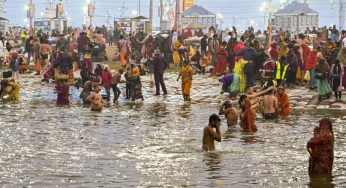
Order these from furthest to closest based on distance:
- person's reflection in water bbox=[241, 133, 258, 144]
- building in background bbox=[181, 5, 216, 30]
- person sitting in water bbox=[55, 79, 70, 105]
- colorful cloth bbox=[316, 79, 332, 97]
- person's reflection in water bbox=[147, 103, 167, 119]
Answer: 1. building in background bbox=[181, 5, 216, 30]
2. colorful cloth bbox=[316, 79, 332, 97]
3. person sitting in water bbox=[55, 79, 70, 105]
4. person's reflection in water bbox=[147, 103, 167, 119]
5. person's reflection in water bbox=[241, 133, 258, 144]

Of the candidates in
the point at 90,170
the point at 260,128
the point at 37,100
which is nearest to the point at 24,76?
the point at 37,100

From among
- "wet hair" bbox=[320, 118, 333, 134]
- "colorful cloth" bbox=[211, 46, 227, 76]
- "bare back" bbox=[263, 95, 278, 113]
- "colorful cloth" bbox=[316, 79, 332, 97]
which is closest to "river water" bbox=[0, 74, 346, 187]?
"bare back" bbox=[263, 95, 278, 113]

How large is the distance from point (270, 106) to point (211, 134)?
6487mm

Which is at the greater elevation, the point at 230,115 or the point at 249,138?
the point at 230,115

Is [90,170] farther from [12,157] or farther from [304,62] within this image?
[304,62]

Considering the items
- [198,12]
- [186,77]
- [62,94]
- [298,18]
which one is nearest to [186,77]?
[186,77]

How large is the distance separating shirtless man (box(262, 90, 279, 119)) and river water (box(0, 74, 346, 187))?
1.87ft

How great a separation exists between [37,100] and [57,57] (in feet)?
14.5

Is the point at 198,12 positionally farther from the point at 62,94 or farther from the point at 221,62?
the point at 62,94

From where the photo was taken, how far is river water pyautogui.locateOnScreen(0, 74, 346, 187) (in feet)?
49.1

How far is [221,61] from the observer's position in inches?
1443

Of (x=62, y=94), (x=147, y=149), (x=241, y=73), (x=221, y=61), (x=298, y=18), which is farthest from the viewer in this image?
(x=298, y=18)

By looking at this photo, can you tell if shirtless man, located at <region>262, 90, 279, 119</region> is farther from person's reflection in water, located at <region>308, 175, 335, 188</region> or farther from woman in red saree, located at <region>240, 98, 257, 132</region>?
person's reflection in water, located at <region>308, 175, 335, 188</region>

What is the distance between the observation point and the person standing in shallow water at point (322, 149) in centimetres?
1502
